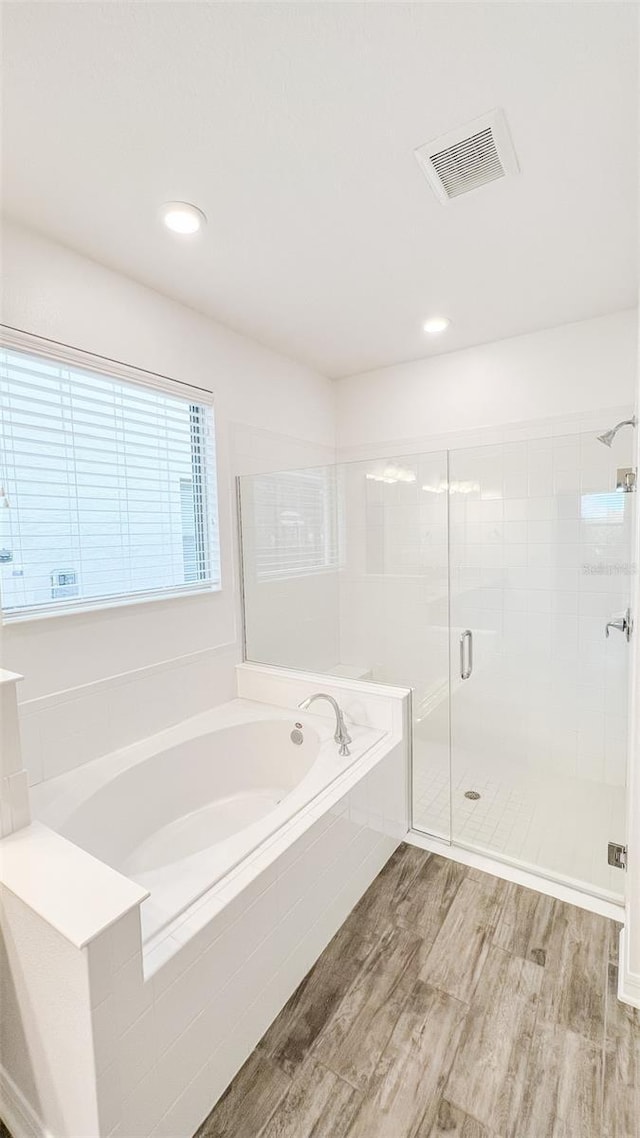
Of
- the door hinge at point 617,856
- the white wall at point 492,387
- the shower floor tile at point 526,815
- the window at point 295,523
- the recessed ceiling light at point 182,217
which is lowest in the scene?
the shower floor tile at point 526,815

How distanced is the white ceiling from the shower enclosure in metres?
0.97

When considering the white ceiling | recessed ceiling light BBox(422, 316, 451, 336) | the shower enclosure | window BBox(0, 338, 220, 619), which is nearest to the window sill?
window BBox(0, 338, 220, 619)

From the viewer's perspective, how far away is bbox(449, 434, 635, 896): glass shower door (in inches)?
89.9

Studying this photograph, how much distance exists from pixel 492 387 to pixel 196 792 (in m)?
2.74

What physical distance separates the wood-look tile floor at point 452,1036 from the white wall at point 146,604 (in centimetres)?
123

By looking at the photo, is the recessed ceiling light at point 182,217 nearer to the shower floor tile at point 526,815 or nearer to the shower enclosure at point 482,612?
the shower enclosure at point 482,612

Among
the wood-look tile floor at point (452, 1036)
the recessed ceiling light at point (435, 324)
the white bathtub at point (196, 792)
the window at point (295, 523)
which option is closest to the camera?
the wood-look tile floor at point (452, 1036)

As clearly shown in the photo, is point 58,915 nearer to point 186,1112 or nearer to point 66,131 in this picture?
point 186,1112

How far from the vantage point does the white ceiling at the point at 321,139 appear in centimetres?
107

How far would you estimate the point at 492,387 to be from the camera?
280 centimetres

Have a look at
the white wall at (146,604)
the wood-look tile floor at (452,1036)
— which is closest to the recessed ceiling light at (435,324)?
the white wall at (146,604)

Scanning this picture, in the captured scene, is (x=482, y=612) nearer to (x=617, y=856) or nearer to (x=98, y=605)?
(x=617, y=856)

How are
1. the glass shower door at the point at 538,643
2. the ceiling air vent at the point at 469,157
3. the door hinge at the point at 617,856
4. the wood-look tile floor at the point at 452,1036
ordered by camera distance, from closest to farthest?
1. the wood-look tile floor at the point at 452,1036
2. the ceiling air vent at the point at 469,157
3. the door hinge at the point at 617,856
4. the glass shower door at the point at 538,643

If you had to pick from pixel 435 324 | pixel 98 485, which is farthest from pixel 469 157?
pixel 98 485
